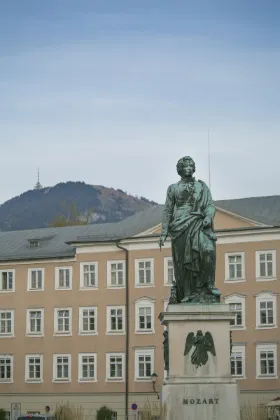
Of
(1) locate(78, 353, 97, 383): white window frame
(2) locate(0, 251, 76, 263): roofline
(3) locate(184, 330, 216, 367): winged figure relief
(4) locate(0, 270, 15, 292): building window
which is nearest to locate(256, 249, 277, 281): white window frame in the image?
(1) locate(78, 353, 97, 383): white window frame

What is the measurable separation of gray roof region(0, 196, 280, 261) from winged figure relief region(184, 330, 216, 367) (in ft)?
135

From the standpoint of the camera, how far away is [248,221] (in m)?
60.5

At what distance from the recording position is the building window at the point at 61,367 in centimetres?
6412

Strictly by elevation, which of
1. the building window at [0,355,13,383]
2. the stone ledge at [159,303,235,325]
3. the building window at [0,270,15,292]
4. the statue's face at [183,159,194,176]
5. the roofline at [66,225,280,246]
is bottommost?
the building window at [0,355,13,383]

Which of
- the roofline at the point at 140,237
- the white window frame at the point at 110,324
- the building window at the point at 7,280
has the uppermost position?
the roofline at the point at 140,237

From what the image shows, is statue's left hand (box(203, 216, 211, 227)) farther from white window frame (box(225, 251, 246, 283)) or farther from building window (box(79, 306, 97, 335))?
building window (box(79, 306, 97, 335))

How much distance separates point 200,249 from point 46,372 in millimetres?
45484

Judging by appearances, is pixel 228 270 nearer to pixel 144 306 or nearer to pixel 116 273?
pixel 144 306

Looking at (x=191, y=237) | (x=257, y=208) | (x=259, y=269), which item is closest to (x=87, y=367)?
(x=259, y=269)

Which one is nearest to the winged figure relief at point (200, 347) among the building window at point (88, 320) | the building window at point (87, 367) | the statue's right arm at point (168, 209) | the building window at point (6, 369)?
the statue's right arm at point (168, 209)

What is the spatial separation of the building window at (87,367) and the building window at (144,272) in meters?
5.08

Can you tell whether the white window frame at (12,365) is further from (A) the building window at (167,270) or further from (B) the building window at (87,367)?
(A) the building window at (167,270)

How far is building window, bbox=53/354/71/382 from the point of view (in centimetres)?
6412

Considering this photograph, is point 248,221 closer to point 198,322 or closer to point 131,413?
point 131,413
